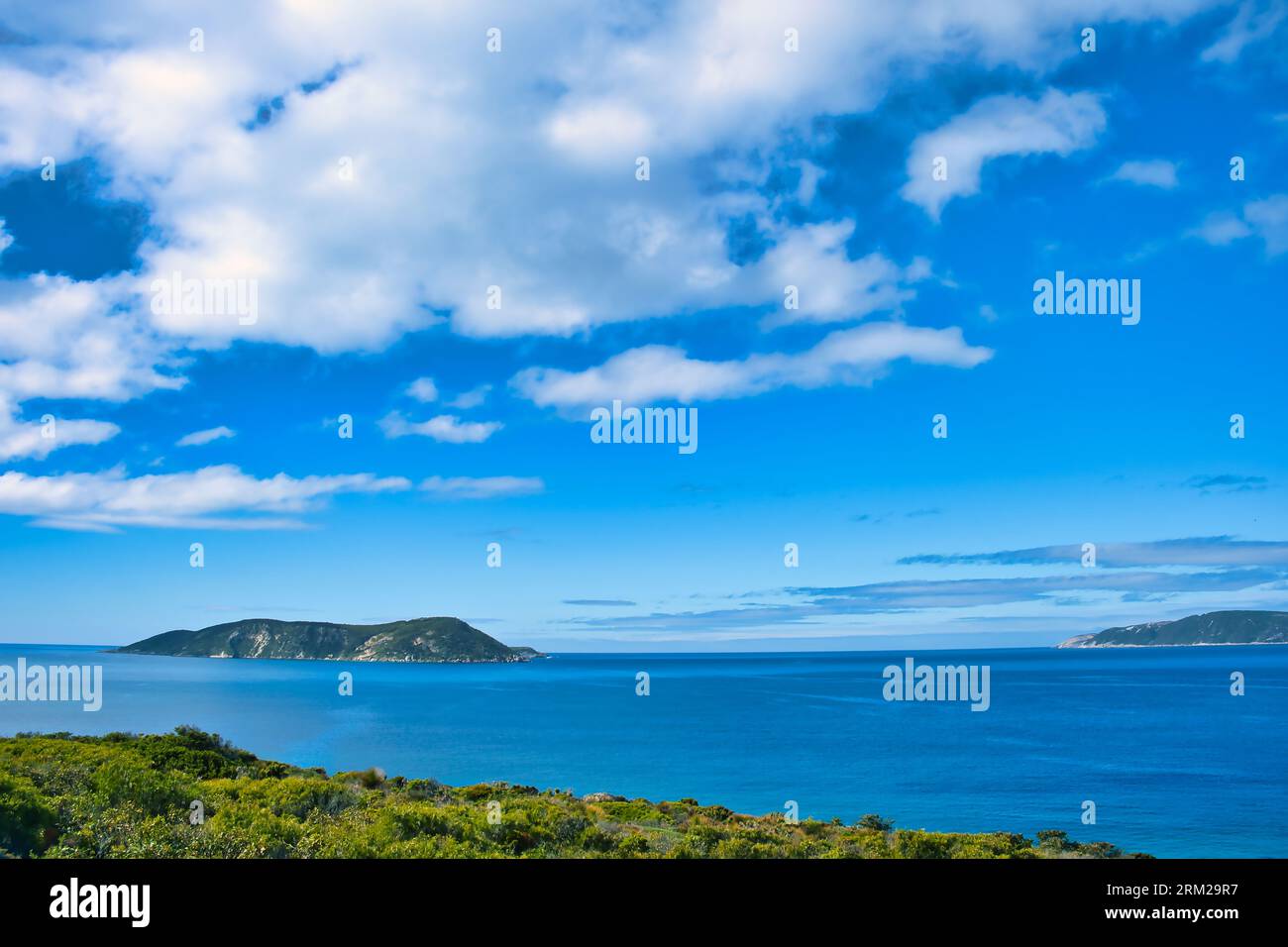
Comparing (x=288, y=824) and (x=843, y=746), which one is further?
(x=843, y=746)

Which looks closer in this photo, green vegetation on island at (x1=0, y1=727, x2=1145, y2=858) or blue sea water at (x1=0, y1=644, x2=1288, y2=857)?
green vegetation on island at (x1=0, y1=727, x2=1145, y2=858)

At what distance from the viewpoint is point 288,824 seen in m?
12.0

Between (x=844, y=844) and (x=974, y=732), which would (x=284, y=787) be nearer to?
(x=844, y=844)

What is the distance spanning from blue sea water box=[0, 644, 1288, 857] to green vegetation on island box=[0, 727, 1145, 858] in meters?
28.8

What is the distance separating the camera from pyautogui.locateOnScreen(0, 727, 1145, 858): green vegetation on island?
1064 centimetres

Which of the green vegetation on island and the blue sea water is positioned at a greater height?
the green vegetation on island

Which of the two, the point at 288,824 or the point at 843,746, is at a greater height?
the point at 288,824

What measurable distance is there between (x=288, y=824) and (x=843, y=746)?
209 ft

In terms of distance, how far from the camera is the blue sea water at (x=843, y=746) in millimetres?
44031

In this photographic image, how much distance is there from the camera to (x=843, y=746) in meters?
67.4

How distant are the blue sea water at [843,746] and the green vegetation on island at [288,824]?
2882cm
